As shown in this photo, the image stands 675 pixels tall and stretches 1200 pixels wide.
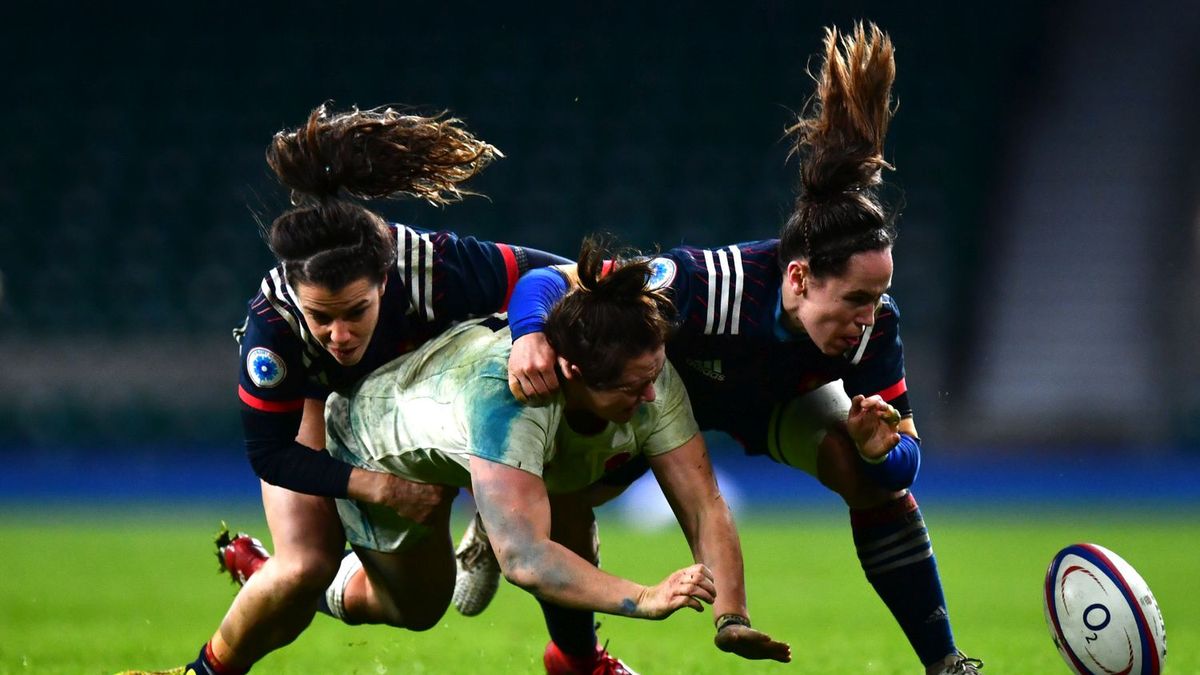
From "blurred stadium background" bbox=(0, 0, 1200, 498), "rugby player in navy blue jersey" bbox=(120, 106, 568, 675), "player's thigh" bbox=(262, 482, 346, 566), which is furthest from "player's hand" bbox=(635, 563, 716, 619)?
"blurred stadium background" bbox=(0, 0, 1200, 498)

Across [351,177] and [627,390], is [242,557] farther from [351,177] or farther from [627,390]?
[627,390]

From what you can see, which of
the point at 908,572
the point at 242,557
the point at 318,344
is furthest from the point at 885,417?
the point at 242,557

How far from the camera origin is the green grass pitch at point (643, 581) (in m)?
5.39

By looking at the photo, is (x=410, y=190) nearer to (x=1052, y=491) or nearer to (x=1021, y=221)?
(x=1052, y=491)

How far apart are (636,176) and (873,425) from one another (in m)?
12.3

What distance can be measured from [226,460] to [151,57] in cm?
483

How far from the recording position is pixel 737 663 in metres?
5.21

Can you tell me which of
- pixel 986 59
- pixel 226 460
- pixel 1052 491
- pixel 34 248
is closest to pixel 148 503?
pixel 226 460

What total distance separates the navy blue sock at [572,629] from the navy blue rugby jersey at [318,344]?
99 centimetres

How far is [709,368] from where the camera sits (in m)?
4.32

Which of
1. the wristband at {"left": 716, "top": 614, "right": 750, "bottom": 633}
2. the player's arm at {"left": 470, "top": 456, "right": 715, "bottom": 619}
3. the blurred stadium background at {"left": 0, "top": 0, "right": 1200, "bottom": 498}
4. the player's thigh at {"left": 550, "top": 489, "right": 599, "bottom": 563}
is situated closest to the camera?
the player's arm at {"left": 470, "top": 456, "right": 715, "bottom": 619}

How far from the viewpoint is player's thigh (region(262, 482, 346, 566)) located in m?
4.26

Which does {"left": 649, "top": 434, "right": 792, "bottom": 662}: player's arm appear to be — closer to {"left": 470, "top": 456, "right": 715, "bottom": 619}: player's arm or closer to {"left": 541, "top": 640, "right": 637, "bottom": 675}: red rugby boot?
{"left": 470, "top": 456, "right": 715, "bottom": 619}: player's arm

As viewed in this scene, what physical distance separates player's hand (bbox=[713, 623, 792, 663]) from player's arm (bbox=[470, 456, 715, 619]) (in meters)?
0.10
